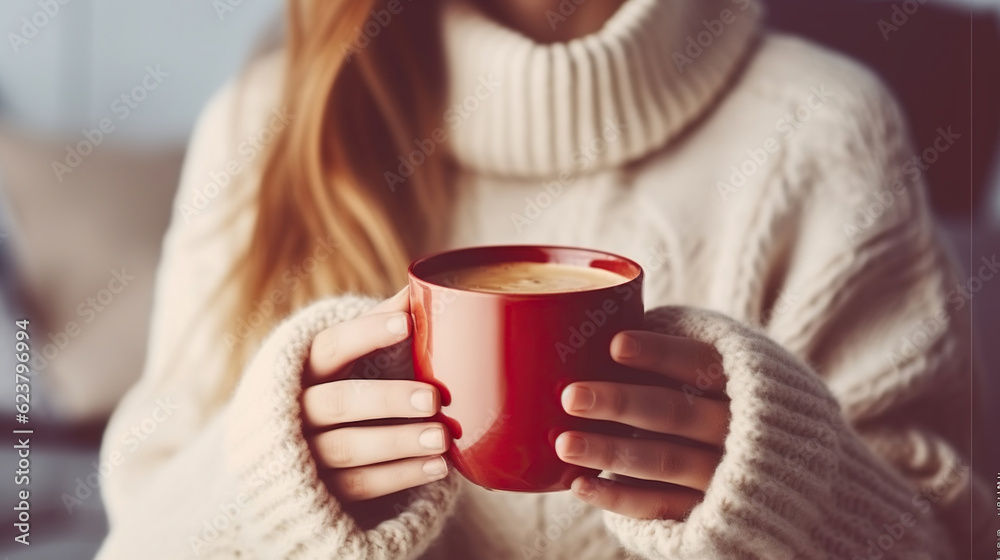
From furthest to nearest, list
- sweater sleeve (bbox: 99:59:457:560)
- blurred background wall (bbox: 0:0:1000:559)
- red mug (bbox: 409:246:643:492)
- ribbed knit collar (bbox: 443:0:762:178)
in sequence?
blurred background wall (bbox: 0:0:1000:559), ribbed knit collar (bbox: 443:0:762:178), sweater sleeve (bbox: 99:59:457:560), red mug (bbox: 409:246:643:492)

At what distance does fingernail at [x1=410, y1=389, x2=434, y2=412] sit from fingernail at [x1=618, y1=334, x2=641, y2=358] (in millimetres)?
106

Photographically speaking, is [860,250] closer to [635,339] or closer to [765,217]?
[765,217]

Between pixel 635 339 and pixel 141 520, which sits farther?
pixel 141 520

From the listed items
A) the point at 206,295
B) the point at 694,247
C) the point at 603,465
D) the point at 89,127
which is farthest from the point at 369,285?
the point at 89,127

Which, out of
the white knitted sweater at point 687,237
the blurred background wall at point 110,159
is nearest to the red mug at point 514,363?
the white knitted sweater at point 687,237

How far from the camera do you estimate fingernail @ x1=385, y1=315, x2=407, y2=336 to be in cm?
46

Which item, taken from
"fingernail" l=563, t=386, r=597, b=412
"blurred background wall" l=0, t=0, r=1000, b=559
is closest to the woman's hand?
"fingernail" l=563, t=386, r=597, b=412

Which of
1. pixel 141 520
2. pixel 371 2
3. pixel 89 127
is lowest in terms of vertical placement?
pixel 141 520

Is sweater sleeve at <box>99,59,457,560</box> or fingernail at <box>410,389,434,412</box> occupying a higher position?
fingernail at <box>410,389,434,412</box>

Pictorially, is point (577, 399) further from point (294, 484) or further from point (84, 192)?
point (84, 192)

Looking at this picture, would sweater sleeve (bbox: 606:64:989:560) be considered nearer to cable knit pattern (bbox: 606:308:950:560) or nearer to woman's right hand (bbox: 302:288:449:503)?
cable knit pattern (bbox: 606:308:950:560)

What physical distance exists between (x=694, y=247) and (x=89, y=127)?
1010 mm

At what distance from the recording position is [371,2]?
2.84 ft

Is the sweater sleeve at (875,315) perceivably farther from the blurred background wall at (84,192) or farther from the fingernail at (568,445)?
the blurred background wall at (84,192)
